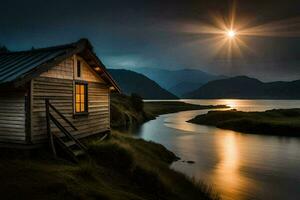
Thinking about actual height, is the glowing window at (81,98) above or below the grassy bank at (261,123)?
above

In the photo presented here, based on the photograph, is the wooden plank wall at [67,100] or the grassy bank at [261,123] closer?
the wooden plank wall at [67,100]

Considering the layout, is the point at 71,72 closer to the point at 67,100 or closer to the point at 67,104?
the point at 67,100

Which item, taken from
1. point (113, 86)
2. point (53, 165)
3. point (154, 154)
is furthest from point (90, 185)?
point (154, 154)

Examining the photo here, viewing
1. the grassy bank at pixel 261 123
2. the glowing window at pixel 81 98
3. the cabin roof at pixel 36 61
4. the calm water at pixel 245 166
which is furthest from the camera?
the grassy bank at pixel 261 123

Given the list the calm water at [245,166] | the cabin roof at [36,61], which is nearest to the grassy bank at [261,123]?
the calm water at [245,166]

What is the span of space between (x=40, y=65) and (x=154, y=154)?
15.0 meters

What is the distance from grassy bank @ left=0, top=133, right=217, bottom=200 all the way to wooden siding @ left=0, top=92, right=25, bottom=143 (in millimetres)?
937

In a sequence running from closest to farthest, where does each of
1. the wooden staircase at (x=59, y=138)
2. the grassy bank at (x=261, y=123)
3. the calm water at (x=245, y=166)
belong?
1. the wooden staircase at (x=59, y=138)
2. the calm water at (x=245, y=166)
3. the grassy bank at (x=261, y=123)

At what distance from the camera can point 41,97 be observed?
15.2 m

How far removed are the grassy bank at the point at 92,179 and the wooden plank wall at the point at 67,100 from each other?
6.91 feet

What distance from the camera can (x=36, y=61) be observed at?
16.2 m

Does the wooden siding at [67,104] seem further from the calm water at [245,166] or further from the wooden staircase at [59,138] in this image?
the calm water at [245,166]

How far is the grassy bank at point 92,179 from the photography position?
9.52 metres

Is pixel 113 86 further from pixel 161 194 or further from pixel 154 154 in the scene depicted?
pixel 161 194
